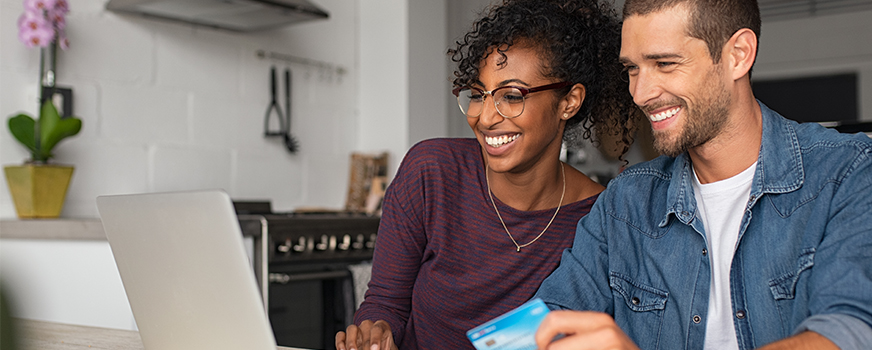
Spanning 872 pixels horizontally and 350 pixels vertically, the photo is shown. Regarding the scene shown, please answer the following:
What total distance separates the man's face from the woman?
0.29 metres

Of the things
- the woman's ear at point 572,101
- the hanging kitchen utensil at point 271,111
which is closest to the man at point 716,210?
the woman's ear at point 572,101

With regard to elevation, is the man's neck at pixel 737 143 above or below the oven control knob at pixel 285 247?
above

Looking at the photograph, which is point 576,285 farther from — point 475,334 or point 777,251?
point 475,334

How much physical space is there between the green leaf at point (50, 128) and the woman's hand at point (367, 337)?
133 cm

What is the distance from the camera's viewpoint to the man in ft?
3.32

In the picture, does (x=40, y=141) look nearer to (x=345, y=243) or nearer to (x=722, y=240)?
(x=345, y=243)

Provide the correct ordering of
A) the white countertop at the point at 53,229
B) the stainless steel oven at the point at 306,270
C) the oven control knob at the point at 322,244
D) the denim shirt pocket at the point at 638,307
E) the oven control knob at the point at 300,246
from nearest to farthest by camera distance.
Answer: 1. the denim shirt pocket at the point at 638,307
2. the white countertop at the point at 53,229
3. the stainless steel oven at the point at 306,270
4. the oven control knob at the point at 300,246
5. the oven control knob at the point at 322,244

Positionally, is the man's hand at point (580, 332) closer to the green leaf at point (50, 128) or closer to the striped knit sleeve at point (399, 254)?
the striped knit sleeve at point (399, 254)

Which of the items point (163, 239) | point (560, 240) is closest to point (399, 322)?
point (560, 240)

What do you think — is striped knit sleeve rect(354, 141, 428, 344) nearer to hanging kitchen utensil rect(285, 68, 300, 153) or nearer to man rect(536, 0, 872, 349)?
man rect(536, 0, 872, 349)

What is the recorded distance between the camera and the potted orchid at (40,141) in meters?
2.19

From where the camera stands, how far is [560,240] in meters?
1.43

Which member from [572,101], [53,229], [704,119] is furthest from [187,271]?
[53,229]

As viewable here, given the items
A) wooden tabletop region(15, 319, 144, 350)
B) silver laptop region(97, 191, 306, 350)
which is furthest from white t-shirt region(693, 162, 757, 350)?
wooden tabletop region(15, 319, 144, 350)
